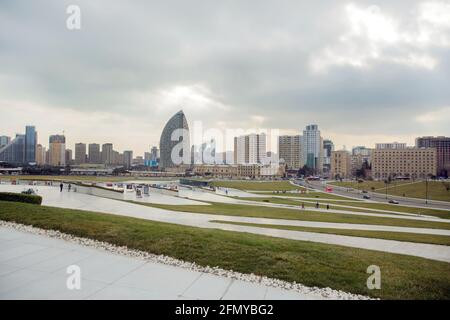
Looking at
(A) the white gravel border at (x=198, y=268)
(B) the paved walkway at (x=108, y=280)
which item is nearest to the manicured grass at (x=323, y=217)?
(A) the white gravel border at (x=198, y=268)

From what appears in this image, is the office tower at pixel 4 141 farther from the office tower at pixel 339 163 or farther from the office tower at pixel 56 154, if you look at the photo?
the office tower at pixel 339 163

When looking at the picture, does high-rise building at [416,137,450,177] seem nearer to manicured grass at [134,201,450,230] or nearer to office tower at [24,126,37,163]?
manicured grass at [134,201,450,230]

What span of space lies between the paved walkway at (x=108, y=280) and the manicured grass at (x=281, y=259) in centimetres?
105

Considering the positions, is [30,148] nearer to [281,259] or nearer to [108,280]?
[108,280]

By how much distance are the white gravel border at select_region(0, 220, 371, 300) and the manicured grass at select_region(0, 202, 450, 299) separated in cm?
27

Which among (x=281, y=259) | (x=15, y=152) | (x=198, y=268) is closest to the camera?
(x=198, y=268)

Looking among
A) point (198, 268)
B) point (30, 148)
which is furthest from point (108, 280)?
point (30, 148)

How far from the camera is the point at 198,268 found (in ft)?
28.7

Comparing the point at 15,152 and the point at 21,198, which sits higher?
the point at 15,152

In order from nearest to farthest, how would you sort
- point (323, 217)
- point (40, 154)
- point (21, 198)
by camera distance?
point (21, 198), point (323, 217), point (40, 154)

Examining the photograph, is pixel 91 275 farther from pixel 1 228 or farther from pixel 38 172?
pixel 38 172

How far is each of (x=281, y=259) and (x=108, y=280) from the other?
544 cm

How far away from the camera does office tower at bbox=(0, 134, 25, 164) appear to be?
14312 centimetres

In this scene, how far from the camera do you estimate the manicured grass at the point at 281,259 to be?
7.95 meters
